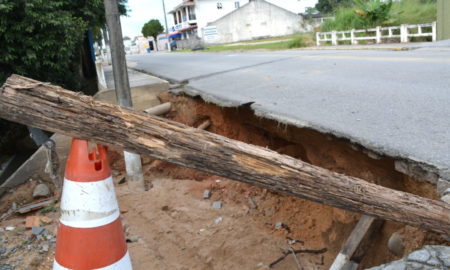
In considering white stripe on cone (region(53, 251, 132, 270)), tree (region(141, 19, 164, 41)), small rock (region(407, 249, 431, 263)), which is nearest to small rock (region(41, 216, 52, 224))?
white stripe on cone (region(53, 251, 132, 270))

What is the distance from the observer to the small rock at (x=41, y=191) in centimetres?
561

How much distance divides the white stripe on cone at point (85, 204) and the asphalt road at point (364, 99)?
2327 millimetres

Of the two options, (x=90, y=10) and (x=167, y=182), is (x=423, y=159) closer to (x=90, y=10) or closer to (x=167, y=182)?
(x=167, y=182)

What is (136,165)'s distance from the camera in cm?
593

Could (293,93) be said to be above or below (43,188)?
above

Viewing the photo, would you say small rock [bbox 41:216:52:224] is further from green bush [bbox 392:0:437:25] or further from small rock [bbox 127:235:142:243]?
green bush [bbox 392:0:437:25]

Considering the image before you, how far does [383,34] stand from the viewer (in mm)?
18547

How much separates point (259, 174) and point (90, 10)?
442 inches

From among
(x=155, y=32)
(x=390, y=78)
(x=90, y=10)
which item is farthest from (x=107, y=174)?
(x=155, y=32)

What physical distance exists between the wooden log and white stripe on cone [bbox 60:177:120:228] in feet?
1.00

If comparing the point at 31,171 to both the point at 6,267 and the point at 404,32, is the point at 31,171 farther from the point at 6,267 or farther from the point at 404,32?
the point at 404,32

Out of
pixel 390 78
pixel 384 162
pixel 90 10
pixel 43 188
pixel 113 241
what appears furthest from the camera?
pixel 90 10

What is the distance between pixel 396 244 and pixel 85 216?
2.34 m

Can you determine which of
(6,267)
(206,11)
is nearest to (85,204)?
(6,267)
